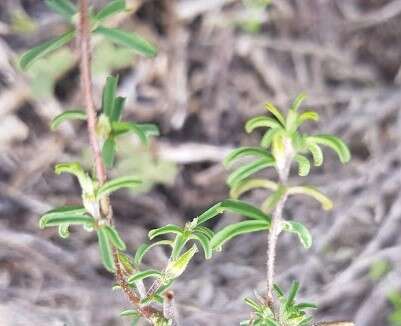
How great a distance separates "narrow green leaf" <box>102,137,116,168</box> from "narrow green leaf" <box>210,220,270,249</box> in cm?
22

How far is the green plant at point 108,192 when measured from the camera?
1112 mm

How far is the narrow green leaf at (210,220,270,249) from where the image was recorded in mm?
1120

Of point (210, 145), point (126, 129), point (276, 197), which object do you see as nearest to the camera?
point (276, 197)

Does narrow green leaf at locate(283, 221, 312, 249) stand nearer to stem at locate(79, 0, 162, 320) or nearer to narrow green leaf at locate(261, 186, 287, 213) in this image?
narrow green leaf at locate(261, 186, 287, 213)

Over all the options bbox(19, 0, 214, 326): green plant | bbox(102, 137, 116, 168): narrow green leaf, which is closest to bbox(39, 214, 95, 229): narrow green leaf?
bbox(19, 0, 214, 326): green plant

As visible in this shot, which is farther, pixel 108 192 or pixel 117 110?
pixel 117 110

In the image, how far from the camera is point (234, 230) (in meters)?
1.13

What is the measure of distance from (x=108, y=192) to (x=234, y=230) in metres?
0.23

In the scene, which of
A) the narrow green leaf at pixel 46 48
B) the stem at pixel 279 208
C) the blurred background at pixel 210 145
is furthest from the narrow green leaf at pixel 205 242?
the blurred background at pixel 210 145

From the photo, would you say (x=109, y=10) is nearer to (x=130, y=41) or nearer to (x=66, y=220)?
(x=130, y=41)

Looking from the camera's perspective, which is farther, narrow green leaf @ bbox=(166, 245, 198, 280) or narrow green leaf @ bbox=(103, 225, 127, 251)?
narrow green leaf @ bbox=(166, 245, 198, 280)

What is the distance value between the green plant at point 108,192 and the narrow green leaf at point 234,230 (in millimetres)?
21

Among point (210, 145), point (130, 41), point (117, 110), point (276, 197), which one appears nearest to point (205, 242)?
point (276, 197)

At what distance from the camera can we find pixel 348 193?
2182 millimetres
